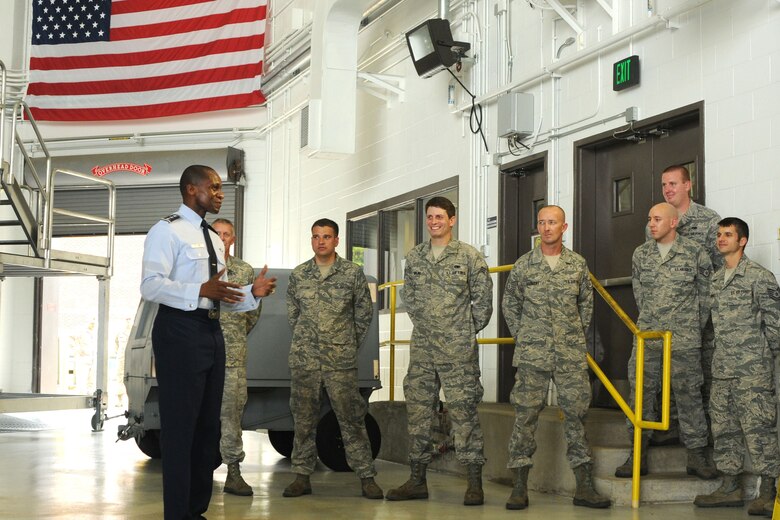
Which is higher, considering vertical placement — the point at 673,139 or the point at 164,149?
the point at 164,149

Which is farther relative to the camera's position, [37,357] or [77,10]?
[37,357]

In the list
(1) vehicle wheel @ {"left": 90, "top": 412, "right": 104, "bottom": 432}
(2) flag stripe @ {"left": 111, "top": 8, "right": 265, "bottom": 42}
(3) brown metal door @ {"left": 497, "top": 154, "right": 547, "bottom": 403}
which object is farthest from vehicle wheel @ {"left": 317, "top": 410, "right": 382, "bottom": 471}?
(2) flag stripe @ {"left": 111, "top": 8, "right": 265, "bottom": 42}

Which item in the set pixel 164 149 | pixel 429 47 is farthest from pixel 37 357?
pixel 429 47

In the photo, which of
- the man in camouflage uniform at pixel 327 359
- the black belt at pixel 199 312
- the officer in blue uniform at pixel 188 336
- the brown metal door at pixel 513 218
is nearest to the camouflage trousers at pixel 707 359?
the man in camouflage uniform at pixel 327 359

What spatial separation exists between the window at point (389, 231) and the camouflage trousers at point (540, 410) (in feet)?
12.6

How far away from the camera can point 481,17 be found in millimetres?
9344

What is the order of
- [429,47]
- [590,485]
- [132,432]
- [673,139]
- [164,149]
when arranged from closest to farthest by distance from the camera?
[590,485] < [673,139] < [132,432] < [429,47] < [164,149]

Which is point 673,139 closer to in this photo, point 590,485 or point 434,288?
point 434,288

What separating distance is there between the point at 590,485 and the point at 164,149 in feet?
35.7

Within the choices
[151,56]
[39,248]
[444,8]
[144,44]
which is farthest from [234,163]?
[444,8]

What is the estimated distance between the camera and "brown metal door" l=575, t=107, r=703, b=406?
7.18 metres

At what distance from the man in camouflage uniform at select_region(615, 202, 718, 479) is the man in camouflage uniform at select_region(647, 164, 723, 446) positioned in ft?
0.42

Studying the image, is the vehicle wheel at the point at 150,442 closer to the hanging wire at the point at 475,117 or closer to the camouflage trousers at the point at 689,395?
the hanging wire at the point at 475,117

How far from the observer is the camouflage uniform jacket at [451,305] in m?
6.21
